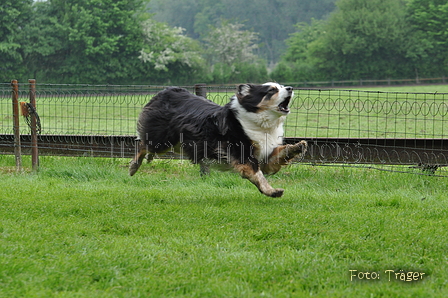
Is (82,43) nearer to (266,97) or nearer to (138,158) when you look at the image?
(138,158)

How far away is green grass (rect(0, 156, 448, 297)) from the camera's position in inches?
135

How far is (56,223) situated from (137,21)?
40192mm

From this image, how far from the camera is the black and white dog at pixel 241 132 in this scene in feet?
18.4

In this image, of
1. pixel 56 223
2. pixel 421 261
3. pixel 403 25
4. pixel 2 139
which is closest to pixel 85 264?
pixel 56 223

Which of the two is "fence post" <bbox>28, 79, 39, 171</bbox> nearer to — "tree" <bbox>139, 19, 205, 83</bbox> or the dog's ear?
the dog's ear

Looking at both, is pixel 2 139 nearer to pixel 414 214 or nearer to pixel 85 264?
pixel 85 264

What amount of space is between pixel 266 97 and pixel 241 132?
503 mm

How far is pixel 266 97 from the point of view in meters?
5.60

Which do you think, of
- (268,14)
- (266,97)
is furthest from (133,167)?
(268,14)

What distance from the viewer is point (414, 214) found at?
527 centimetres

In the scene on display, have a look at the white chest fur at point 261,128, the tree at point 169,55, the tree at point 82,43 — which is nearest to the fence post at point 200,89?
the white chest fur at point 261,128

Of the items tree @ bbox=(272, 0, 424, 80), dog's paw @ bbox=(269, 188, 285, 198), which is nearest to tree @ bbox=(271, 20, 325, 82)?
tree @ bbox=(272, 0, 424, 80)

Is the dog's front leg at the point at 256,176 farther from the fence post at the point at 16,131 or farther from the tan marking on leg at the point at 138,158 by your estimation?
the fence post at the point at 16,131

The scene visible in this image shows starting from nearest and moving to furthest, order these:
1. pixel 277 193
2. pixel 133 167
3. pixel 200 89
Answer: pixel 277 193
pixel 133 167
pixel 200 89
